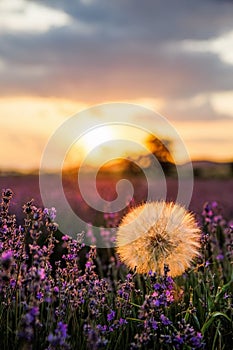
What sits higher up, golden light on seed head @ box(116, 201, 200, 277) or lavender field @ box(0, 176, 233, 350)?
golden light on seed head @ box(116, 201, 200, 277)

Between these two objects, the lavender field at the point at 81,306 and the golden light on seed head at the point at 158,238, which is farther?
the golden light on seed head at the point at 158,238

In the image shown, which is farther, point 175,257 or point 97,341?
point 175,257

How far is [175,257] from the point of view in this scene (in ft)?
13.3

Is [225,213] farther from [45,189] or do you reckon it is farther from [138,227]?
[138,227]

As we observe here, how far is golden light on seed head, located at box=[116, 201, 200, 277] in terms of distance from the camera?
13.3 ft

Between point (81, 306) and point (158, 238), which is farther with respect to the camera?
point (158, 238)

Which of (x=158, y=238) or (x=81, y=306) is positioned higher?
(x=158, y=238)

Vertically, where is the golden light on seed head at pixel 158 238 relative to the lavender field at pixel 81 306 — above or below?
above

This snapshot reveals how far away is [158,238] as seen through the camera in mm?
4141

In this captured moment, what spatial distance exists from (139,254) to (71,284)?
2.25 feet

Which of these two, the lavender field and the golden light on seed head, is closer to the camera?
the lavender field

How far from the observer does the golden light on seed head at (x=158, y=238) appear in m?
4.05

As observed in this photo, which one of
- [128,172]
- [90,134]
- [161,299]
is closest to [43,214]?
[161,299]

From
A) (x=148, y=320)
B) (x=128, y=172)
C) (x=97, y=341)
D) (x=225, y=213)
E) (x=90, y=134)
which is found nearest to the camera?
(x=97, y=341)
